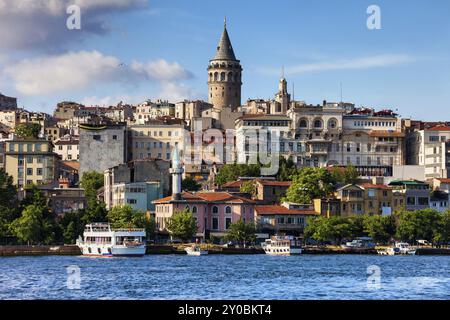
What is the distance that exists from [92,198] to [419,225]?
28.9 meters

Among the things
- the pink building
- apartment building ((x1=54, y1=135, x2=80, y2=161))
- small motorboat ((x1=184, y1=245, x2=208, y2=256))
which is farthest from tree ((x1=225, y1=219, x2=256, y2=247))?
apartment building ((x1=54, y1=135, x2=80, y2=161))

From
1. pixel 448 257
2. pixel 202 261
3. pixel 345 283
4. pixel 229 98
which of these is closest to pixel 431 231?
pixel 448 257

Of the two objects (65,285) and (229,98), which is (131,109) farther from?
(65,285)

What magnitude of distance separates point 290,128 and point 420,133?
14.3 m

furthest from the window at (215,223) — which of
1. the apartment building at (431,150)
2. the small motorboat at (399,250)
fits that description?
the apartment building at (431,150)

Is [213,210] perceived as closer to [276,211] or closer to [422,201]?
[276,211]

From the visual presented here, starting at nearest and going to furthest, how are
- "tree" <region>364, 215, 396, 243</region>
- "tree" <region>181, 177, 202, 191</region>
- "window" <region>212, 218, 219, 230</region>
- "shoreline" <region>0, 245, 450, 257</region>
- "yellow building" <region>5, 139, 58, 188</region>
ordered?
"shoreline" <region>0, 245, 450, 257</region> → "tree" <region>364, 215, 396, 243</region> → "window" <region>212, 218, 219, 230</region> → "tree" <region>181, 177, 202, 191</region> → "yellow building" <region>5, 139, 58, 188</region>

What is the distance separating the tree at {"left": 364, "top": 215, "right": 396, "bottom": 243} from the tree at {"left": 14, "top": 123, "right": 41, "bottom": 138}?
51821mm

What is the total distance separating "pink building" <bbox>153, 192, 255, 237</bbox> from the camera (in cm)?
8331

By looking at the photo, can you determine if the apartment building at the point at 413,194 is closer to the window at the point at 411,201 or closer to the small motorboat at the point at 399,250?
the window at the point at 411,201

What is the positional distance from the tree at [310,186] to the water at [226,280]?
23940 mm

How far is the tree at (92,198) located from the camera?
257 feet

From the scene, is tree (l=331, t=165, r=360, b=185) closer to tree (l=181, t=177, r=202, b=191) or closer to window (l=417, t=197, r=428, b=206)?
window (l=417, t=197, r=428, b=206)

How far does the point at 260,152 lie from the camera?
109 metres
